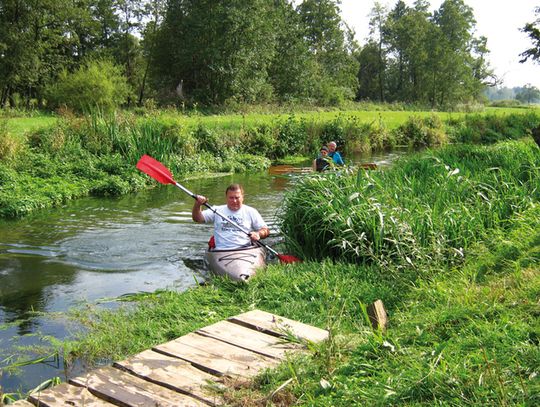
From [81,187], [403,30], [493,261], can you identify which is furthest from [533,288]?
[403,30]

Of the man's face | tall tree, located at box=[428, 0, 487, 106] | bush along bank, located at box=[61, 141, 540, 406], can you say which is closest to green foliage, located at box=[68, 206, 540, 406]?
bush along bank, located at box=[61, 141, 540, 406]

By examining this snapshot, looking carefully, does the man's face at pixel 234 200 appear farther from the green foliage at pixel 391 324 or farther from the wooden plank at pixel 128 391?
the wooden plank at pixel 128 391

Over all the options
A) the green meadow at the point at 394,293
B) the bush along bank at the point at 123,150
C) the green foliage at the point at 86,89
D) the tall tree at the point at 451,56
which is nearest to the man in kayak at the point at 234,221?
the green meadow at the point at 394,293

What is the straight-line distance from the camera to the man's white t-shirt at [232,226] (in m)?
7.66

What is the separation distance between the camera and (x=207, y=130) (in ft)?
66.7

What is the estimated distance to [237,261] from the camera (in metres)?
7.04

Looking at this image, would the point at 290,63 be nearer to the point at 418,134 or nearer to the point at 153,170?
the point at 418,134

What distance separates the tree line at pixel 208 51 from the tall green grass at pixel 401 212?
69.7 feet

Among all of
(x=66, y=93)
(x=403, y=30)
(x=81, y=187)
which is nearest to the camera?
(x=81, y=187)

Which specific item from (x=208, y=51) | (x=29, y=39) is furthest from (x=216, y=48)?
(x=29, y=39)

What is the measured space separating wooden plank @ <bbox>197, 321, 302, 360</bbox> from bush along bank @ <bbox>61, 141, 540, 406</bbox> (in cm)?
26

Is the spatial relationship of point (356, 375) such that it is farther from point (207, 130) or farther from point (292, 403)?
point (207, 130)

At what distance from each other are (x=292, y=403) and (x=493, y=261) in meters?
3.37

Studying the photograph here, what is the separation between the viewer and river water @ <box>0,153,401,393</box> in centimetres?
569
